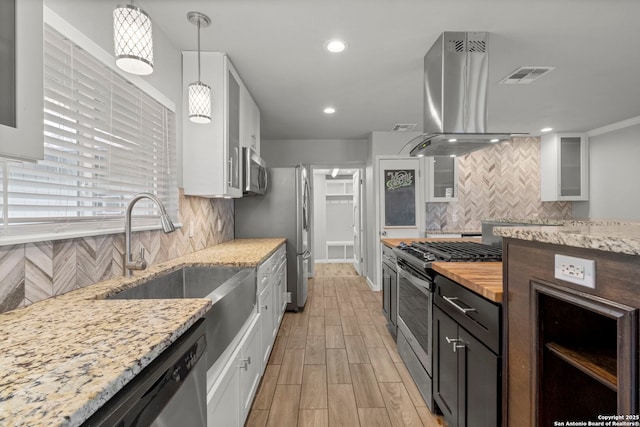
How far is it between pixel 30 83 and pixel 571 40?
310 cm

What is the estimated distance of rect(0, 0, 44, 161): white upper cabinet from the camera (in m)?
0.62

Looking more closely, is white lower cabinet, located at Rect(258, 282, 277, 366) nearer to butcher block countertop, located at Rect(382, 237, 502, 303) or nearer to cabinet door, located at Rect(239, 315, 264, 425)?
cabinet door, located at Rect(239, 315, 264, 425)

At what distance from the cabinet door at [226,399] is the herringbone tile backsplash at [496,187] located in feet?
14.3

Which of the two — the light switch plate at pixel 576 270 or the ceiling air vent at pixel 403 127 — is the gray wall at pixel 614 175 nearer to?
the ceiling air vent at pixel 403 127

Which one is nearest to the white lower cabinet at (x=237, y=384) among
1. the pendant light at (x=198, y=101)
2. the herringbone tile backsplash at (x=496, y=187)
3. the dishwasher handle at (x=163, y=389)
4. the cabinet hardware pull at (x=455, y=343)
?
the dishwasher handle at (x=163, y=389)

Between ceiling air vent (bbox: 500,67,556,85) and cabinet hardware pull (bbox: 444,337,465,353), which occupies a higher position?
ceiling air vent (bbox: 500,67,556,85)

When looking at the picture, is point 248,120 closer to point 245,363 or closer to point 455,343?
point 245,363

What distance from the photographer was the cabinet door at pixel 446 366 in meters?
1.46

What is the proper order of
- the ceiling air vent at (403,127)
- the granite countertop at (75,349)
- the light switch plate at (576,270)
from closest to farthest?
1. the granite countertop at (75,349)
2. the light switch plate at (576,270)
3. the ceiling air vent at (403,127)

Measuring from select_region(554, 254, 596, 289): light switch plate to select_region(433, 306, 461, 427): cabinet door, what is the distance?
27.3 inches

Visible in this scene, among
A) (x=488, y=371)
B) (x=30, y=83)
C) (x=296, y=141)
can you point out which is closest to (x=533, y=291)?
(x=488, y=371)

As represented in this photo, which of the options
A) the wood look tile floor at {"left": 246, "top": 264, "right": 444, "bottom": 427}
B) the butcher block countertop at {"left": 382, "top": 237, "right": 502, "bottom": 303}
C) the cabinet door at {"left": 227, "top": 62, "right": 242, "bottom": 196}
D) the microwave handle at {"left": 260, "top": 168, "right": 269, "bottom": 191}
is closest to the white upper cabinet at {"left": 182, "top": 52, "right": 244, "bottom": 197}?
the cabinet door at {"left": 227, "top": 62, "right": 242, "bottom": 196}

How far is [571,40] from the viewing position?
218 centimetres

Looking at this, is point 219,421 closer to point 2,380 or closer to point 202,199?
point 2,380
